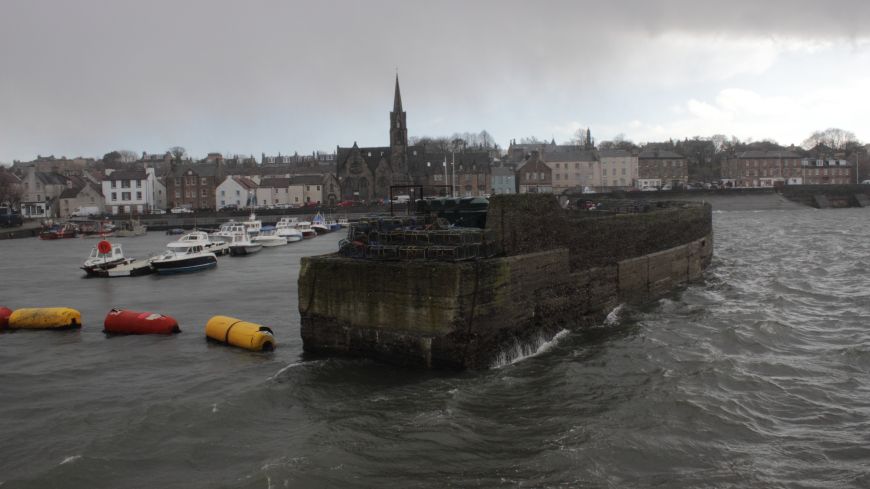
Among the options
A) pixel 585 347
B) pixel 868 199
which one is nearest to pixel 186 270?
pixel 585 347

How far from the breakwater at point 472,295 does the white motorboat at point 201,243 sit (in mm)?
30041

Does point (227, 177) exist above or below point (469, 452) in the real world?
above

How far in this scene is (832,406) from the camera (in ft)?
46.1

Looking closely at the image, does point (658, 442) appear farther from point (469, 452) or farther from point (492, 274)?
point (492, 274)

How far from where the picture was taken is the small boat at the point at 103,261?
38.9 meters

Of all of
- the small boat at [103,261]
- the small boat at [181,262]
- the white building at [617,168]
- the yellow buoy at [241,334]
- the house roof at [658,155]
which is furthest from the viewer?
the house roof at [658,155]

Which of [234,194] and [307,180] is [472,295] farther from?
[307,180]

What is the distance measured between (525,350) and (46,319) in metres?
16.3

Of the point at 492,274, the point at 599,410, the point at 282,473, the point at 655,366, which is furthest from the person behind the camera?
the point at 655,366

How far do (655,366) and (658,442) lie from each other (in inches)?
190

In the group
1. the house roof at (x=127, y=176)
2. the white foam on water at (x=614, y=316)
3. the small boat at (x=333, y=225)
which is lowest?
the white foam on water at (x=614, y=316)

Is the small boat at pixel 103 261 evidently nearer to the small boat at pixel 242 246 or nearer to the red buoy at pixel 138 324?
the small boat at pixel 242 246

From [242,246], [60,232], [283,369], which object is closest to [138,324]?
[283,369]

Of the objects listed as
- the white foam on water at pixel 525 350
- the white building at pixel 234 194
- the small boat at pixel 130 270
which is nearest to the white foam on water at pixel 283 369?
the white foam on water at pixel 525 350
